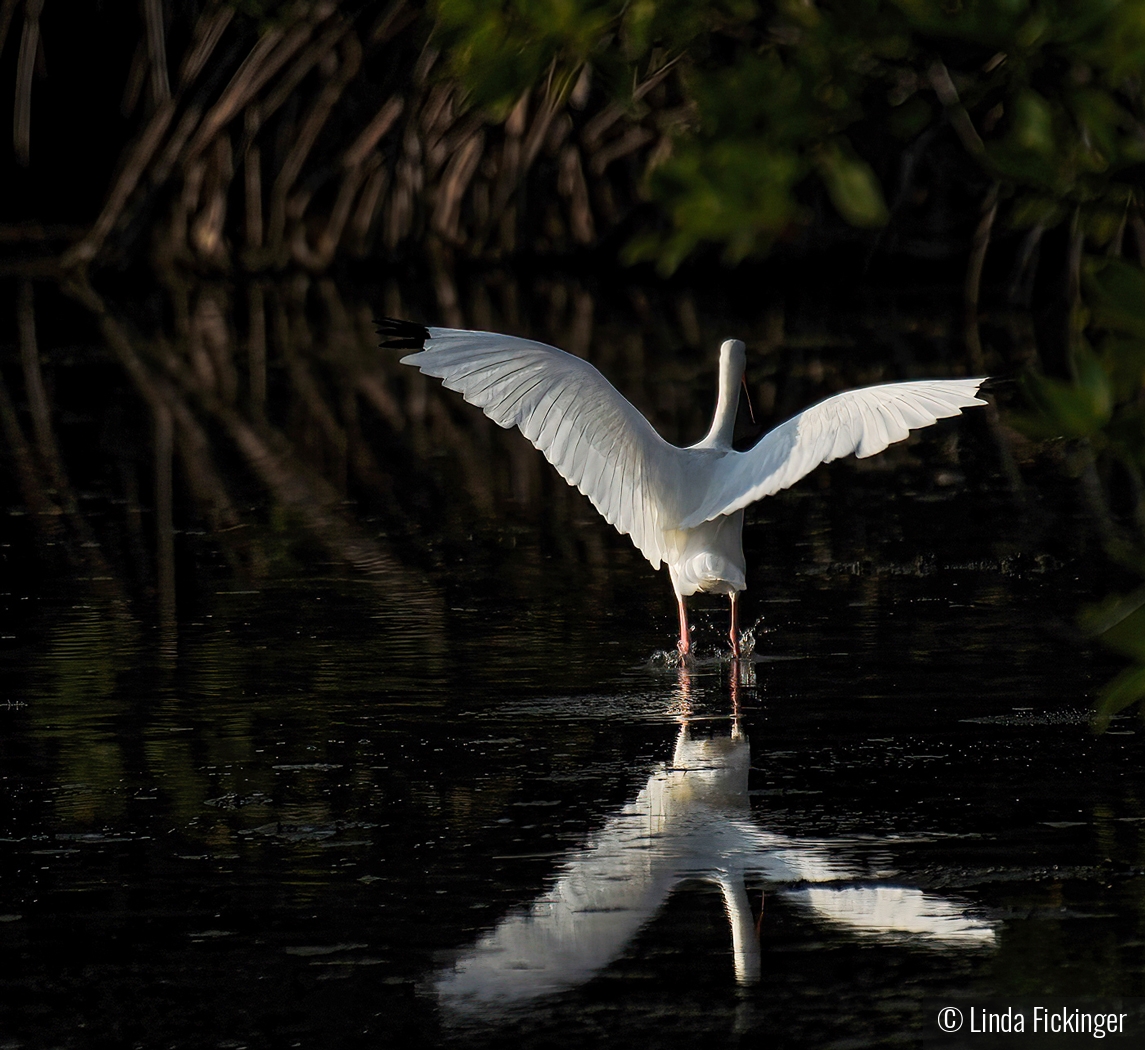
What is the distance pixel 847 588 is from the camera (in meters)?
10.1

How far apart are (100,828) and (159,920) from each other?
0.93 meters

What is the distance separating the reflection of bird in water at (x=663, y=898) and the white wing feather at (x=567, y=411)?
2.29 m

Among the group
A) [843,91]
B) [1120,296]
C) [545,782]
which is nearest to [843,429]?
[545,782]

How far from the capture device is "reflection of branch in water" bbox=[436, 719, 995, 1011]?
206 inches

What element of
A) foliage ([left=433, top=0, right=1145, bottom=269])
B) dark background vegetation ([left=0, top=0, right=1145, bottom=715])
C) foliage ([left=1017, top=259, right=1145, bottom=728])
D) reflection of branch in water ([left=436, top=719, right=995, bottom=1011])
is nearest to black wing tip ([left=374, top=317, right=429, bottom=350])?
dark background vegetation ([left=0, top=0, right=1145, bottom=715])

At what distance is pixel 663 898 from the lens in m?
5.74

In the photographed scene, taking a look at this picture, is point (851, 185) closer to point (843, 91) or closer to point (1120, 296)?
point (843, 91)

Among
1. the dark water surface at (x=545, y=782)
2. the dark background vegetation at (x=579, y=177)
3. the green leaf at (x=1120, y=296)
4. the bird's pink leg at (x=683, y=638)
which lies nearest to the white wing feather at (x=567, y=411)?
the bird's pink leg at (x=683, y=638)

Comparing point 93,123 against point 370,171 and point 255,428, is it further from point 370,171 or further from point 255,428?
point 255,428

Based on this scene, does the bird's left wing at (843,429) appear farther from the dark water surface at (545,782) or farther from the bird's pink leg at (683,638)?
the dark water surface at (545,782)

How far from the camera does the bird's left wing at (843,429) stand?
816 cm

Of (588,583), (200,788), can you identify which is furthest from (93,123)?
(200,788)

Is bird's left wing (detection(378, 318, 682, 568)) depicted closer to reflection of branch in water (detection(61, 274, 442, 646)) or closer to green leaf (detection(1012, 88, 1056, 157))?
reflection of branch in water (detection(61, 274, 442, 646))

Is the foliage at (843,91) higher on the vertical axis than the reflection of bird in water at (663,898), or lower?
higher
